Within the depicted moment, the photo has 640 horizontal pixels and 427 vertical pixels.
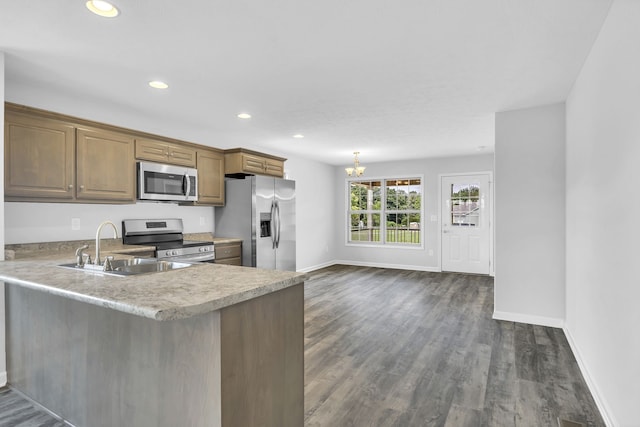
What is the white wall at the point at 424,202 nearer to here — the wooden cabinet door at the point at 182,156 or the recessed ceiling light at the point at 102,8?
the wooden cabinet door at the point at 182,156

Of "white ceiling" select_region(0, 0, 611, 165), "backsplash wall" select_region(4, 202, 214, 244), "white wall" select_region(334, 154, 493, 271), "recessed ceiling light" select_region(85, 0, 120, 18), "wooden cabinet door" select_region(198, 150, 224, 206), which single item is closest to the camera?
"recessed ceiling light" select_region(85, 0, 120, 18)

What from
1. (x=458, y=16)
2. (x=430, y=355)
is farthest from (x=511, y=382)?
(x=458, y=16)

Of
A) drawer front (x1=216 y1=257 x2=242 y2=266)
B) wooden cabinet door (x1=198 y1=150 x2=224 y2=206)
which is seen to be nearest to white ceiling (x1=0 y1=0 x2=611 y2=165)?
wooden cabinet door (x1=198 y1=150 x2=224 y2=206)

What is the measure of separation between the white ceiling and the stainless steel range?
1.15 m

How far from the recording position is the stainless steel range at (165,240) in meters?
3.87

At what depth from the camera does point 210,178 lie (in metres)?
4.73

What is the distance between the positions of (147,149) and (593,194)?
419cm

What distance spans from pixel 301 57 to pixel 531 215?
119 inches

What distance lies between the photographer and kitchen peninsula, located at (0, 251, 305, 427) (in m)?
1.40

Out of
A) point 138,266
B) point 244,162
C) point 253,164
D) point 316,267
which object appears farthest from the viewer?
point 316,267

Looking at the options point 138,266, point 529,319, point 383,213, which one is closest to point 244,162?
point 138,266

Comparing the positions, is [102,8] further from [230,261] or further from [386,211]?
[386,211]

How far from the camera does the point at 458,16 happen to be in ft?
6.82

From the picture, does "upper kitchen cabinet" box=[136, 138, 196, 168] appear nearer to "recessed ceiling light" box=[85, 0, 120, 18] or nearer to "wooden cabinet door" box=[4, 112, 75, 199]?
"wooden cabinet door" box=[4, 112, 75, 199]
